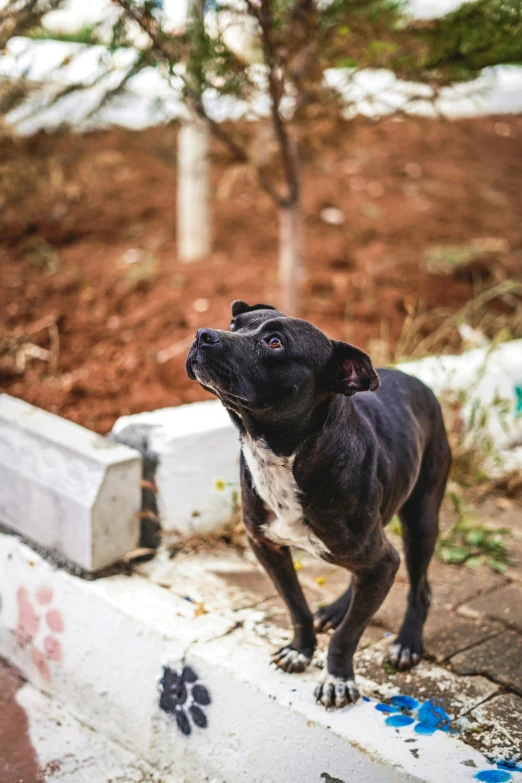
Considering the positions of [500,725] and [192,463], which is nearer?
[500,725]

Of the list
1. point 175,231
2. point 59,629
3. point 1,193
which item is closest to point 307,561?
point 59,629

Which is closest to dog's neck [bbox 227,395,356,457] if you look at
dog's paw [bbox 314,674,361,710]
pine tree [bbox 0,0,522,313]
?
dog's paw [bbox 314,674,361,710]

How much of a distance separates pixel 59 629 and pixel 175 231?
13.0 feet

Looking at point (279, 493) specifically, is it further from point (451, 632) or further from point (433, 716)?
point (451, 632)

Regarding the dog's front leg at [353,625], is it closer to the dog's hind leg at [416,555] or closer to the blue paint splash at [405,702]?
the blue paint splash at [405,702]

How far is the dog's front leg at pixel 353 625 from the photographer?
2.50 metres

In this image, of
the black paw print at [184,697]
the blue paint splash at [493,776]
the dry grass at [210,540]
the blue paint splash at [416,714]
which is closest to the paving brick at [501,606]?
the blue paint splash at [416,714]

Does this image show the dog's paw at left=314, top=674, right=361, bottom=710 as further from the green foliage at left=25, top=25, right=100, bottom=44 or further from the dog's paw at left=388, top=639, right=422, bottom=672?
the green foliage at left=25, top=25, right=100, bottom=44

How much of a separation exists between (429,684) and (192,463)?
1.33 metres

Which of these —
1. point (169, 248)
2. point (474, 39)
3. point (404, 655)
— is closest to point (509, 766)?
point (404, 655)

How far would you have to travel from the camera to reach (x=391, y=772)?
2.31 m

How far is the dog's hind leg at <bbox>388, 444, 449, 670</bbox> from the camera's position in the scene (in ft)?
9.36

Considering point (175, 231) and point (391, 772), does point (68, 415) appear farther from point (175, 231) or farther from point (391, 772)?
point (175, 231)

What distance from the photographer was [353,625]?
2529 mm
